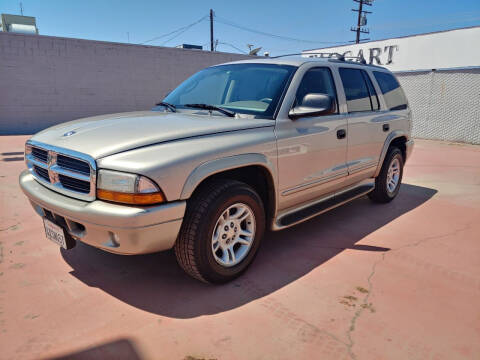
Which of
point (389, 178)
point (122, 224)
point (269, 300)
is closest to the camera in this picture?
point (122, 224)

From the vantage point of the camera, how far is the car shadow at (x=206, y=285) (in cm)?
267

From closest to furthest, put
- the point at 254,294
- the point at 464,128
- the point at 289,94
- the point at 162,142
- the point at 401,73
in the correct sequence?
the point at 162,142, the point at 254,294, the point at 289,94, the point at 464,128, the point at 401,73

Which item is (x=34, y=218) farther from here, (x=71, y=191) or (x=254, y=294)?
(x=254, y=294)

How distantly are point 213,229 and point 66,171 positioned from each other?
115 centimetres

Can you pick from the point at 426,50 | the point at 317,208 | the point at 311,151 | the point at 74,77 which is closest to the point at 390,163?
the point at 317,208

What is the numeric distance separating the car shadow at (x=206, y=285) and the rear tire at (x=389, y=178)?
689 millimetres

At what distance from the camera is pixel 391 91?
4945mm

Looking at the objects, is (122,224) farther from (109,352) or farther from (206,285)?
(206,285)

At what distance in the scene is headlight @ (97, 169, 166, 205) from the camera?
2.27m

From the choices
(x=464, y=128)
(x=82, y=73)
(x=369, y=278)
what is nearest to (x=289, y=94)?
(x=369, y=278)

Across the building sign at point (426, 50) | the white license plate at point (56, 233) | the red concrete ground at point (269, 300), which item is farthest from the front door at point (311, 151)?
the building sign at point (426, 50)

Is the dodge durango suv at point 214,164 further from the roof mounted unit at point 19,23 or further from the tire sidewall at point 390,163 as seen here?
the roof mounted unit at point 19,23

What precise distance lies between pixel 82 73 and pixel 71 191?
43.1 feet

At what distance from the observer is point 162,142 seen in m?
2.51
